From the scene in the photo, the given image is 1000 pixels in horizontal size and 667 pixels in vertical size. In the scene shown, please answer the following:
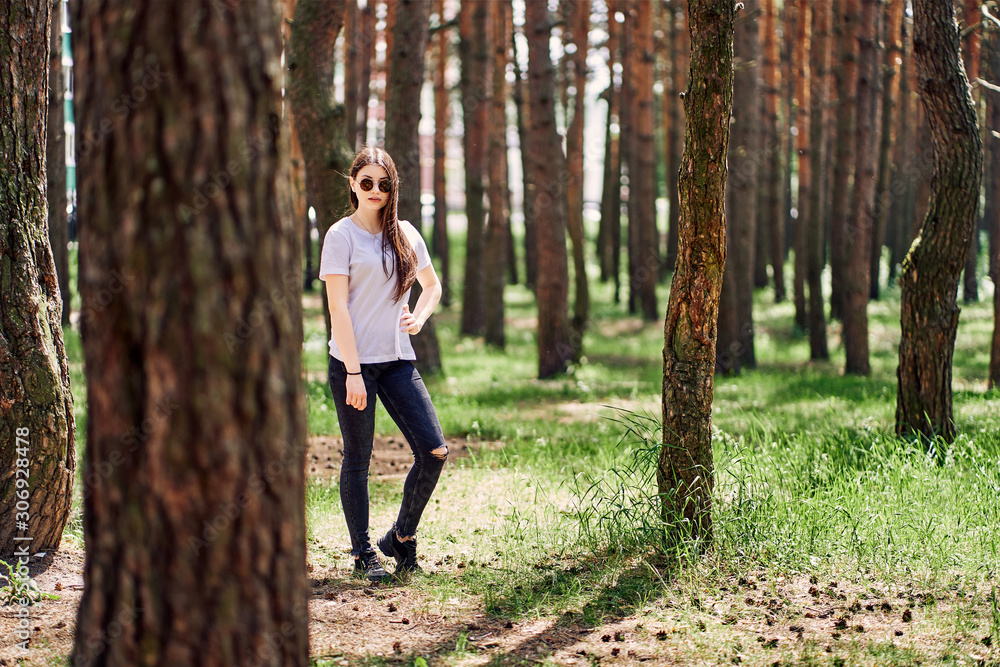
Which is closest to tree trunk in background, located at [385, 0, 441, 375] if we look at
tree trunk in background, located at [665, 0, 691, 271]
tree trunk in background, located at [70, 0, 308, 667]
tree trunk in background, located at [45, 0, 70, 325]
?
tree trunk in background, located at [45, 0, 70, 325]

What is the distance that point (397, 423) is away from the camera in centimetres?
448

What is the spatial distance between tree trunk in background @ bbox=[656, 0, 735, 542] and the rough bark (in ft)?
34.7

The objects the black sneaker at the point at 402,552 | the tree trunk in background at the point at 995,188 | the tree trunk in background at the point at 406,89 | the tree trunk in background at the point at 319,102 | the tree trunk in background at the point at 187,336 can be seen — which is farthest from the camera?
the tree trunk in background at the point at 406,89

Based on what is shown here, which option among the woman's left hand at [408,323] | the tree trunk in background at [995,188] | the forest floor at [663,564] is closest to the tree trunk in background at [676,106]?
the tree trunk in background at [995,188]

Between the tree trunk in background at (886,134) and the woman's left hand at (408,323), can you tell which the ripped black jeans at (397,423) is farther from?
the tree trunk in background at (886,134)

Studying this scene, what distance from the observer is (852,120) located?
12.6 m

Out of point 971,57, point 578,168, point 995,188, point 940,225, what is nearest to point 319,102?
point 940,225

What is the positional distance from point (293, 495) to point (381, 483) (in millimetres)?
4383

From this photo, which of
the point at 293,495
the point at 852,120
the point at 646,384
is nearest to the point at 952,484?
the point at 293,495

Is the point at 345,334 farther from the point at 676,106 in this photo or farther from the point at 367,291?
the point at 676,106

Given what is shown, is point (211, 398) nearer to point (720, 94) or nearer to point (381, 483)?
point (720, 94)

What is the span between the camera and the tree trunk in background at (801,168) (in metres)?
16.5

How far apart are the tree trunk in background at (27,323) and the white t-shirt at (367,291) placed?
1576 mm

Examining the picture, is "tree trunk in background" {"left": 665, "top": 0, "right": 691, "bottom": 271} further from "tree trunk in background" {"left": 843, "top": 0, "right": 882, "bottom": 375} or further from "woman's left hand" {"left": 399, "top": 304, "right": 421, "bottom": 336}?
"woman's left hand" {"left": 399, "top": 304, "right": 421, "bottom": 336}
